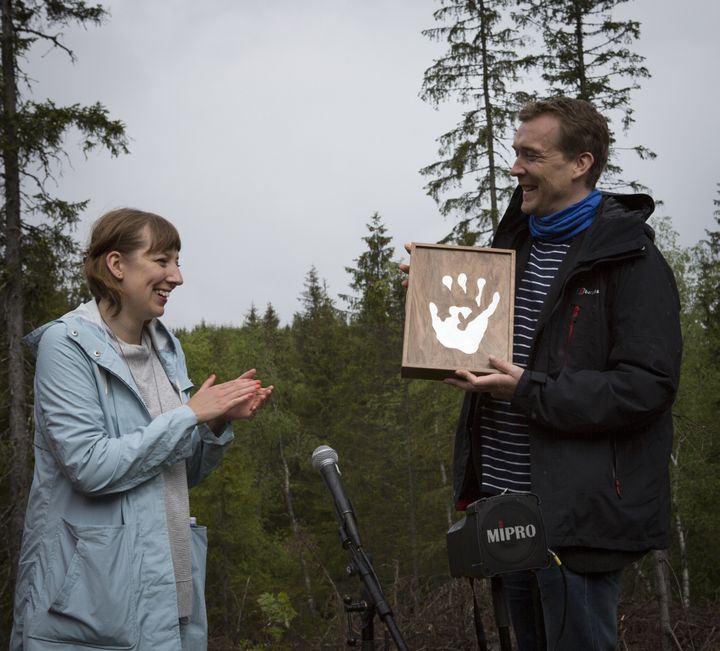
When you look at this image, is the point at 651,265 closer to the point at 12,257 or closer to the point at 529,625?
the point at 529,625

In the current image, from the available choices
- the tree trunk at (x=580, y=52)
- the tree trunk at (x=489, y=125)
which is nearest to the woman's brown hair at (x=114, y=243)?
the tree trunk at (x=580, y=52)

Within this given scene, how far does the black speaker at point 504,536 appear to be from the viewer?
2.21 m

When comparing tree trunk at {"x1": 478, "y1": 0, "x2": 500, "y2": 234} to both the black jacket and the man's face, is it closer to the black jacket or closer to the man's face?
the man's face

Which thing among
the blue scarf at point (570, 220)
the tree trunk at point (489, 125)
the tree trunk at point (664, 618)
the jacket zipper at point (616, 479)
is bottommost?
the tree trunk at point (664, 618)

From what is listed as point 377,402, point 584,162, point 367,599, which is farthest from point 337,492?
point 377,402

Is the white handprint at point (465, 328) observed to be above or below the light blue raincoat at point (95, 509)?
above

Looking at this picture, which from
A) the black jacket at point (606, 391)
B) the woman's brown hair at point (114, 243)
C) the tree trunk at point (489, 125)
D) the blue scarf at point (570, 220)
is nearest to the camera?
the black jacket at point (606, 391)

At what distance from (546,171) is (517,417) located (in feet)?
2.83

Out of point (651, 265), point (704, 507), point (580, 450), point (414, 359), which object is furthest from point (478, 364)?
point (704, 507)

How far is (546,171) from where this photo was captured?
2.91 m

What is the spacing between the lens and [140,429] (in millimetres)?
2510

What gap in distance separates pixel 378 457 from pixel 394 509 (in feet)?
5.87

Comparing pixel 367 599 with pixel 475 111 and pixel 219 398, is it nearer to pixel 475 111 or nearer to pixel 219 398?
pixel 219 398

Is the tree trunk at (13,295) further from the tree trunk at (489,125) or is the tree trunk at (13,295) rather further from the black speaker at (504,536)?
the black speaker at (504,536)
